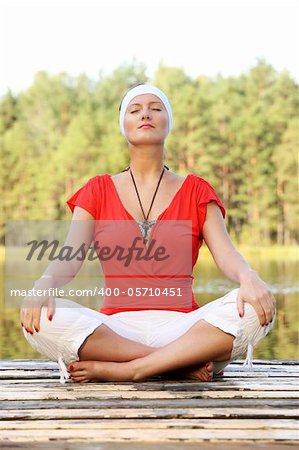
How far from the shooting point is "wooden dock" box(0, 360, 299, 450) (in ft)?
5.64

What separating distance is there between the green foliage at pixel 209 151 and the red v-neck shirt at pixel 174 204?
21.5 metres

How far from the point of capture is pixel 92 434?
1.76 meters

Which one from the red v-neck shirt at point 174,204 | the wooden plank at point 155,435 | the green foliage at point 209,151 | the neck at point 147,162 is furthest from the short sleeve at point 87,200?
the green foliage at point 209,151

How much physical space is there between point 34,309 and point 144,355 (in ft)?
1.14

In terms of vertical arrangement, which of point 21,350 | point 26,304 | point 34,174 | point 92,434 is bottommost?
point 21,350

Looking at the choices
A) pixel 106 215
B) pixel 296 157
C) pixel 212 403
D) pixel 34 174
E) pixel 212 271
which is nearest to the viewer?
pixel 212 403

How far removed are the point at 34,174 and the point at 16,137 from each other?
57.0 inches

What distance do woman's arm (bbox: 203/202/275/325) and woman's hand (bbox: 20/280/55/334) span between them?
1.70ft

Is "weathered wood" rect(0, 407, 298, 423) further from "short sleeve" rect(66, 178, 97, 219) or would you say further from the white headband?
the white headband

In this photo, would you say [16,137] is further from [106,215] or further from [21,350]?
[106,215]

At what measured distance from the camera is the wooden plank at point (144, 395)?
2.14 meters

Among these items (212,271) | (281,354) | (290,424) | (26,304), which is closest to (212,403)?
(290,424)

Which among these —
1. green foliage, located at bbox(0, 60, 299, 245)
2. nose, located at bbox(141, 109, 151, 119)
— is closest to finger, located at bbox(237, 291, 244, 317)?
nose, located at bbox(141, 109, 151, 119)

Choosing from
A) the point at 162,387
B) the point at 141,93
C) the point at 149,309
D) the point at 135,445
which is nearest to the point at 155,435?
the point at 135,445
